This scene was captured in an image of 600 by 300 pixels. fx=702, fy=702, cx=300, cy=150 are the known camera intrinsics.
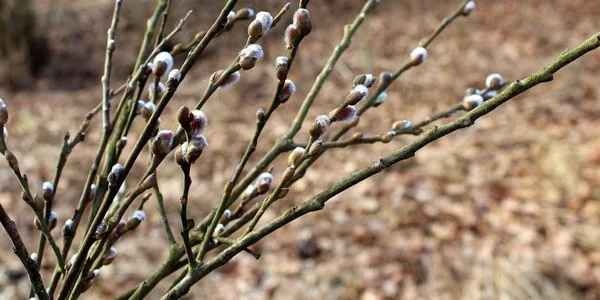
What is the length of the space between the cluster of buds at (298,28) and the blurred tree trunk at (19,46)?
16.5 ft

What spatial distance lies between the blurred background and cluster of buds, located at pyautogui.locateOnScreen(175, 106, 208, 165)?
2051 mm

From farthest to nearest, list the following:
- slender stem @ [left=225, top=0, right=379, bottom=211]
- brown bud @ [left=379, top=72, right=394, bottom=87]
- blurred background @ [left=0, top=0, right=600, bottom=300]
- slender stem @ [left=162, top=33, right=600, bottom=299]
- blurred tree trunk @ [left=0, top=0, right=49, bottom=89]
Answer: blurred tree trunk @ [left=0, top=0, right=49, bottom=89] → blurred background @ [left=0, top=0, right=600, bottom=300] → brown bud @ [left=379, top=72, right=394, bottom=87] → slender stem @ [left=225, top=0, right=379, bottom=211] → slender stem @ [left=162, top=33, right=600, bottom=299]

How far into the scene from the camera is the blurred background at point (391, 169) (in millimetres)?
2758

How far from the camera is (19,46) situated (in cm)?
540

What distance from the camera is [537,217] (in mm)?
3135

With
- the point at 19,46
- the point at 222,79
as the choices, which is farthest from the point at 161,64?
the point at 19,46

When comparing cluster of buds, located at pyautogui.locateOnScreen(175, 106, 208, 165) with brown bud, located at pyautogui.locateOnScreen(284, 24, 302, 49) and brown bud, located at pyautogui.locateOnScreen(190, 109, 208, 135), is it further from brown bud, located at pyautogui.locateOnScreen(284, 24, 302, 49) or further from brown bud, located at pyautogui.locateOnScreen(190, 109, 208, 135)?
brown bud, located at pyautogui.locateOnScreen(284, 24, 302, 49)

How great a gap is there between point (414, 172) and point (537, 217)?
65 centimetres

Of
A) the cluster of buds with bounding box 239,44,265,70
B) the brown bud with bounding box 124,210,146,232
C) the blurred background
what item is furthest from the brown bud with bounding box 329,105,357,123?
the blurred background

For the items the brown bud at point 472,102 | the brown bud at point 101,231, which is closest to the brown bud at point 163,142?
the brown bud at point 101,231

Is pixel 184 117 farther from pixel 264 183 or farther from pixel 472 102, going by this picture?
pixel 472 102

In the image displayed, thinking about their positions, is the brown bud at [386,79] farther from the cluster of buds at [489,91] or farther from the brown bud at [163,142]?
the brown bud at [163,142]

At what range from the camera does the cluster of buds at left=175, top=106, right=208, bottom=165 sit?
22.9 inches

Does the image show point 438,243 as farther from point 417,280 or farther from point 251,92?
point 251,92
